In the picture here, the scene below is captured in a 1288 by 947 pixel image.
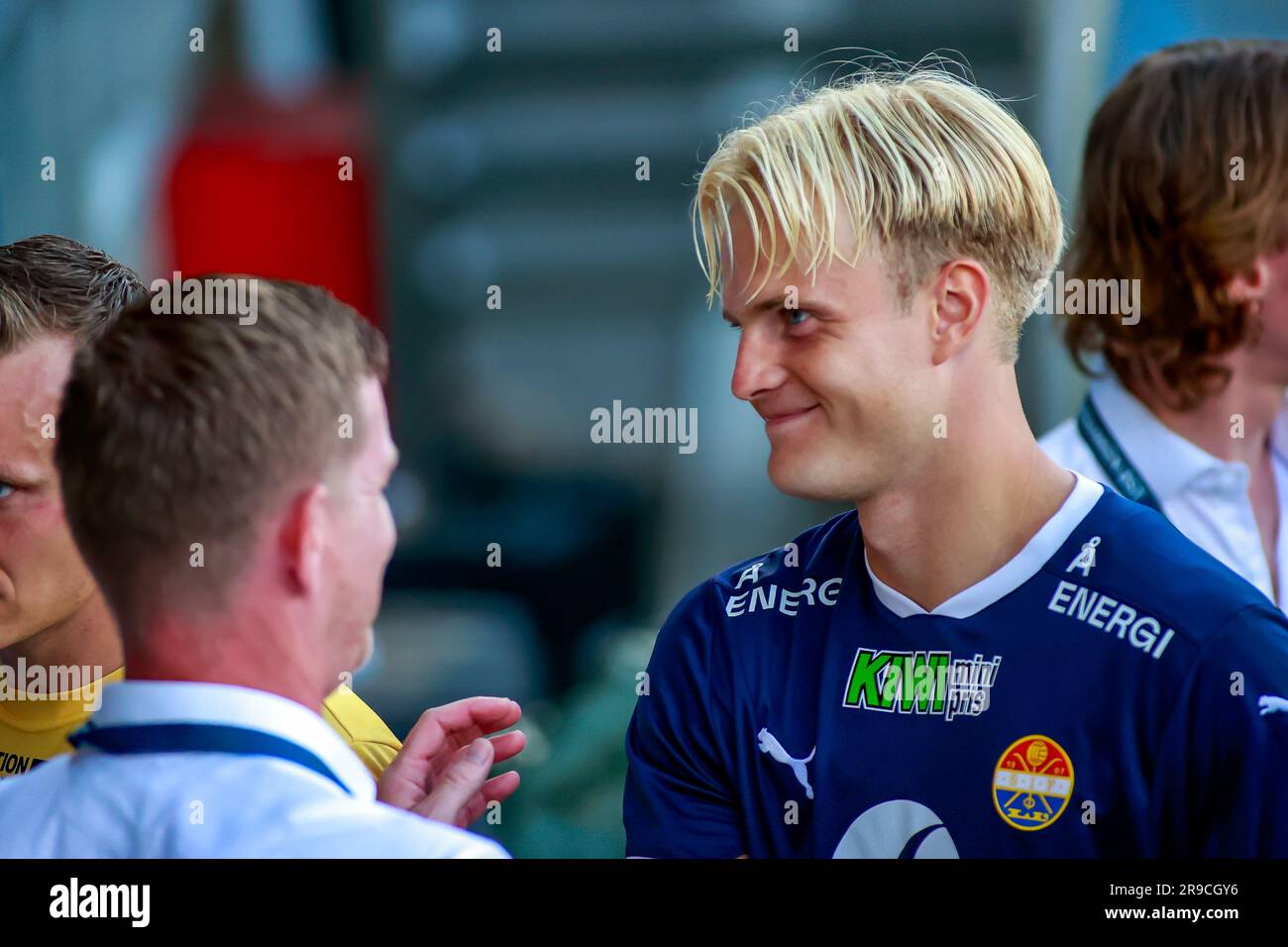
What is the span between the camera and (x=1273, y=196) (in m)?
2.54

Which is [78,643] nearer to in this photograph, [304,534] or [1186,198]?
[304,534]

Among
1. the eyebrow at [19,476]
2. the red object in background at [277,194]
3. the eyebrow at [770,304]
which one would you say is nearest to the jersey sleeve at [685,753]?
the eyebrow at [770,304]

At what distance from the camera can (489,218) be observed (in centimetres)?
534

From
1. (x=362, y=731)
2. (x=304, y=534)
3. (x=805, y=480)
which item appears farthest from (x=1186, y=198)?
(x=304, y=534)

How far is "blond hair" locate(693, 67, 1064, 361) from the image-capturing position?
1.70 meters

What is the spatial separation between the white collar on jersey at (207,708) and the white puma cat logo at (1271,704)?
95 cm

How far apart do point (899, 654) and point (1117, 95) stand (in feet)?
4.77

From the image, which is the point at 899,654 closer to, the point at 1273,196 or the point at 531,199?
the point at 1273,196

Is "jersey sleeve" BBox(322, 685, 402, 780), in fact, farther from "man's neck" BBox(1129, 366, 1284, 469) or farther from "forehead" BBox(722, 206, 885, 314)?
"man's neck" BBox(1129, 366, 1284, 469)

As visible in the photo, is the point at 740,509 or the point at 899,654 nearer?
the point at 899,654

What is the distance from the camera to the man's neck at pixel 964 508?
1705mm

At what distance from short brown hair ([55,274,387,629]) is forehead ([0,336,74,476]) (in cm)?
59

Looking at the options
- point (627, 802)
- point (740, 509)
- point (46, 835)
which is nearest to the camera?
point (46, 835)
